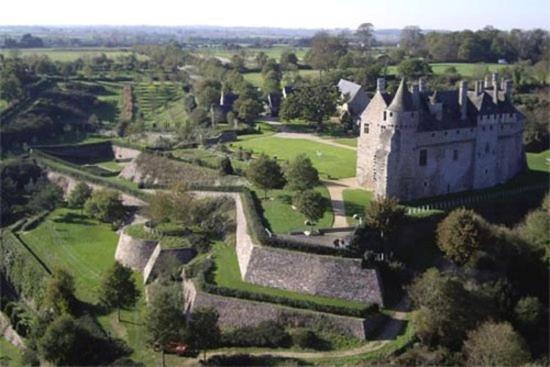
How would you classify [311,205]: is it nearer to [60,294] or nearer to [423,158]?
[423,158]

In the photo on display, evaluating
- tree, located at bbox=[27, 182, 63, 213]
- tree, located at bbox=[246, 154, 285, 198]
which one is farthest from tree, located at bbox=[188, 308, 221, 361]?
tree, located at bbox=[27, 182, 63, 213]

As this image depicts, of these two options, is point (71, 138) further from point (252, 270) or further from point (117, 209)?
point (252, 270)

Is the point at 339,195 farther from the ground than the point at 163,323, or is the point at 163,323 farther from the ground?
the point at 339,195

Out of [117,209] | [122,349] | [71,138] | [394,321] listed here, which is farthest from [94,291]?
[71,138]

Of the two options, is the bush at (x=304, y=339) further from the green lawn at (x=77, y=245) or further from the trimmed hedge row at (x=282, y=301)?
the green lawn at (x=77, y=245)

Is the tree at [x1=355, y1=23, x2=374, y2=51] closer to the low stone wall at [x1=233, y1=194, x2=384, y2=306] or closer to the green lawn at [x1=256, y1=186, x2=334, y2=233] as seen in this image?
the green lawn at [x1=256, y1=186, x2=334, y2=233]

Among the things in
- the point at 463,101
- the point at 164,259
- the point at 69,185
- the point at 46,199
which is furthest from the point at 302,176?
the point at 69,185
